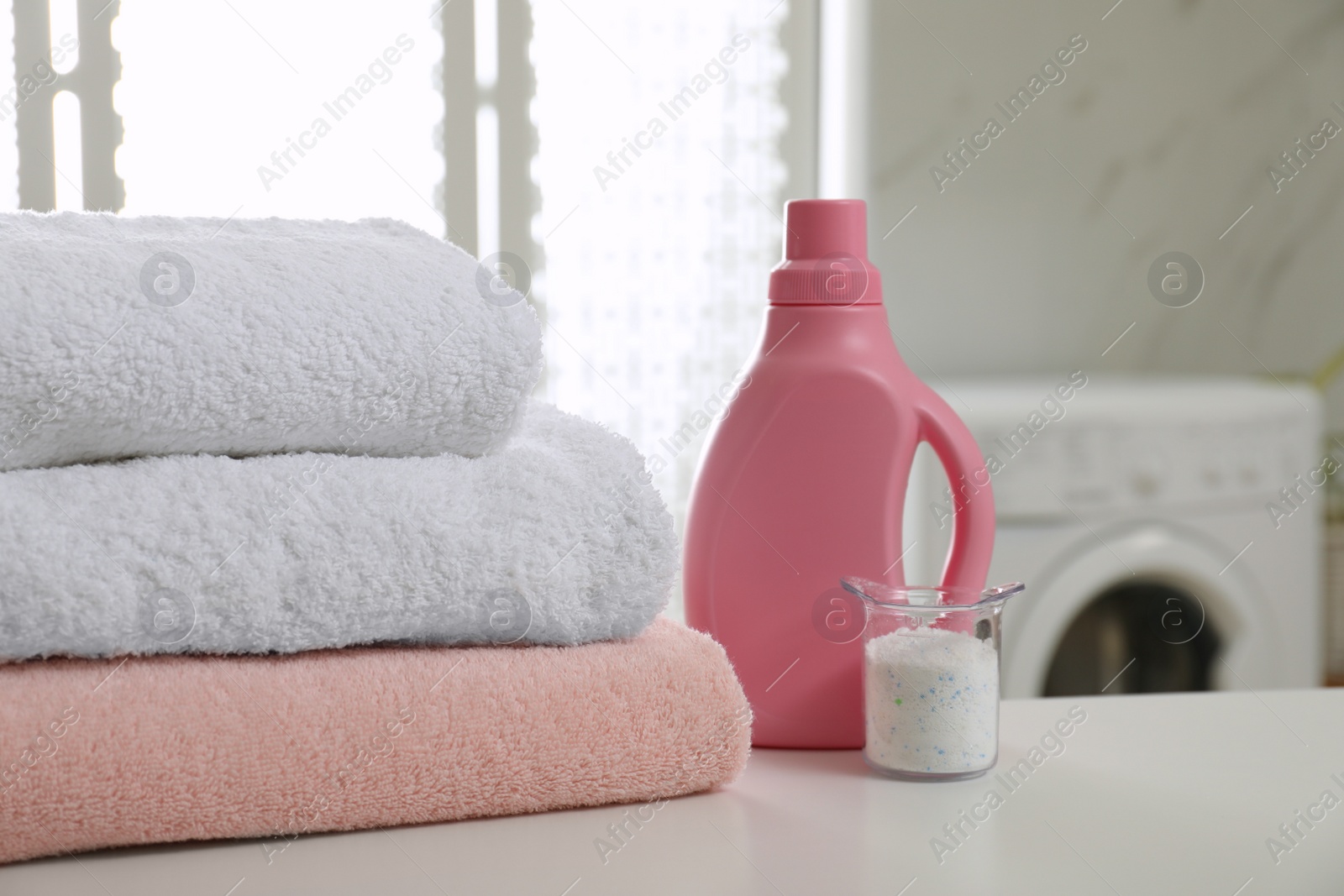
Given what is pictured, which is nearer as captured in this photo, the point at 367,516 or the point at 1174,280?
the point at 367,516

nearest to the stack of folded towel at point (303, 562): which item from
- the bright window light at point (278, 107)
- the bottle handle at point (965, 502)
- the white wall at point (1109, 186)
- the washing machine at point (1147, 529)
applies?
the bottle handle at point (965, 502)

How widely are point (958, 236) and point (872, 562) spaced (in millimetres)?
1467

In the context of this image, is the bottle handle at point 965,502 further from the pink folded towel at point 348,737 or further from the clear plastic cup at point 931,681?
the pink folded towel at point 348,737

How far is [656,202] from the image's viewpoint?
181 centimetres

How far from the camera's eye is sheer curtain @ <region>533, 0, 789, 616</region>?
1.75m

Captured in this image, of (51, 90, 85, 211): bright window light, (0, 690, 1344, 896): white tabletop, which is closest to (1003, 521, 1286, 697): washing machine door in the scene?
(0, 690, 1344, 896): white tabletop

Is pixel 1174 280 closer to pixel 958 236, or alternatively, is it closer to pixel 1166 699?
pixel 958 236

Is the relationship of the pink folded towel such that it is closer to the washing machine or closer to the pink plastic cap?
the pink plastic cap

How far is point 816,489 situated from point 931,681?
96 millimetres

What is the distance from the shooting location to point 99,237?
0.42 metres

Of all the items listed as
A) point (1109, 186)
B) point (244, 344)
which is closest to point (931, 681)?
point (244, 344)

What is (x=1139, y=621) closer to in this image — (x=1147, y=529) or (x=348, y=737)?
(x=1147, y=529)

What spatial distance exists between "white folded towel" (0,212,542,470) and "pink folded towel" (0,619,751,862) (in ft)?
0.27

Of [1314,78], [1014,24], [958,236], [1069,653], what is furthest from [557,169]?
[1314,78]
